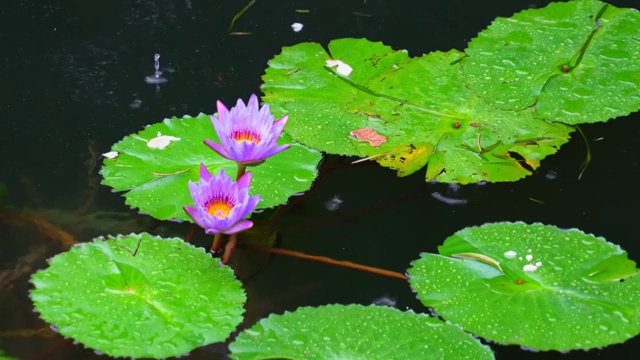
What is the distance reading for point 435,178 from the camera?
2.45 metres

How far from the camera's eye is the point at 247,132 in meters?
2.09

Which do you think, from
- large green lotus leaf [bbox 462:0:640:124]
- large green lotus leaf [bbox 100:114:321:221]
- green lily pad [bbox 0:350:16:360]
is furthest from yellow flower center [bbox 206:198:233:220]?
large green lotus leaf [bbox 462:0:640:124]

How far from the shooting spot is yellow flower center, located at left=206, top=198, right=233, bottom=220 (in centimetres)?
202

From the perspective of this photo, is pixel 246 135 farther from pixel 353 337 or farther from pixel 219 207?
pixel 353 337

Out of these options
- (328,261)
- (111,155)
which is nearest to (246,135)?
(328,261)

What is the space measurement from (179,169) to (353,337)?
0.75m

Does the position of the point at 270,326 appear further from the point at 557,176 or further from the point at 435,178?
the point at 557,176

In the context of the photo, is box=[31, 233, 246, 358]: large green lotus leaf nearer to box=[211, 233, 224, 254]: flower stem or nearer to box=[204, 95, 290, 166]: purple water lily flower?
box=[211, 233, 224, 254]: flower stem

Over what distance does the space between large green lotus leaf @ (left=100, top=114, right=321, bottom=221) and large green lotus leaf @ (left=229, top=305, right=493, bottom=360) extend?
1.37 feet

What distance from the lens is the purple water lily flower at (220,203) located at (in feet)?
6.51

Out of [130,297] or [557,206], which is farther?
[557,206]

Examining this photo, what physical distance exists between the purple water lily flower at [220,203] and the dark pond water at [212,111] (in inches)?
8.6

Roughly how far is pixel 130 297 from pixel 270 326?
322 millimetres


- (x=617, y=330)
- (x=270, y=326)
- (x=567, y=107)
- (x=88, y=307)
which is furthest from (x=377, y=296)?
(x=567, y=107)
